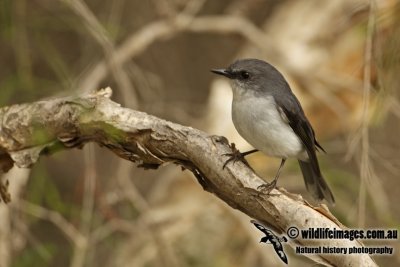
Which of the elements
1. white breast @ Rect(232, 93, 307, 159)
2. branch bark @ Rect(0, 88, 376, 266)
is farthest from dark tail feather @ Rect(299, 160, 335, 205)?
branch bark @ Rect(0, 88, 376, 266)

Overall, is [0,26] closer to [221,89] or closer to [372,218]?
[221,89]

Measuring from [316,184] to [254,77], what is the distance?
0.52 meters

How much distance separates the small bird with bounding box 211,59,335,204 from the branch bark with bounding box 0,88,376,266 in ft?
1.41

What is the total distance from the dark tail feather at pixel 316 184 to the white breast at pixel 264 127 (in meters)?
0.23

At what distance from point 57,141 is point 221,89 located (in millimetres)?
1888

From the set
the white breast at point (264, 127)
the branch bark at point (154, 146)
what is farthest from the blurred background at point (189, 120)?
the branch bark at point (154, 146)

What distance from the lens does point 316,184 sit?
2924 mm

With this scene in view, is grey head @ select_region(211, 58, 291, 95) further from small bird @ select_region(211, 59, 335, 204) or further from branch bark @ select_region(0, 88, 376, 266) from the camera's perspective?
branch bark @ select_region(0, 88, 376, 266)

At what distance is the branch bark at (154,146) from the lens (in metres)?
2.04

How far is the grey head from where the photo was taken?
2.77 meters

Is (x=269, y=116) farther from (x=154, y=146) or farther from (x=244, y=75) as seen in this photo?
(x=154, y=146)

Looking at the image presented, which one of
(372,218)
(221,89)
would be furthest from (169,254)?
(372,218)

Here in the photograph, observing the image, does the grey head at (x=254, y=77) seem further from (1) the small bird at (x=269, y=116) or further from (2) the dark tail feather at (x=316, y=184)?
(2) the dark tail feather at (x=316, y=184)

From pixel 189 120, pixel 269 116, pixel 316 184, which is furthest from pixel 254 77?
pixel 189 120
